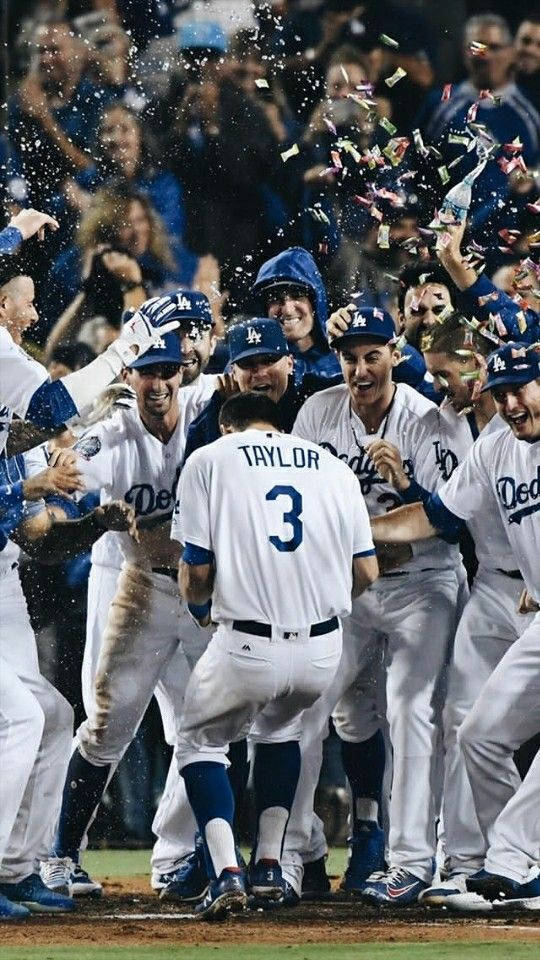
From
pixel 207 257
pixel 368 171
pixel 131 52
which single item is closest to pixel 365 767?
pixel 207 257

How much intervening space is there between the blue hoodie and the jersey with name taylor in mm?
645

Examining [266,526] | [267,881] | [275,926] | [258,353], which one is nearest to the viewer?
[275,926]

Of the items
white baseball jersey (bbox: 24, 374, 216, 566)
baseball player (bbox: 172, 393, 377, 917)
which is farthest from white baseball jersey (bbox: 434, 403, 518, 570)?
white baseball jersey (bbox: 24, 374, 216, 566)

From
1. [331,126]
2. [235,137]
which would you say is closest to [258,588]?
[331,126]

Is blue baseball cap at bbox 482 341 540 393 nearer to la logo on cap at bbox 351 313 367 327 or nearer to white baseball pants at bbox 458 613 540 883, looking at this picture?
la logo on cap at bbox 351 313 367 327

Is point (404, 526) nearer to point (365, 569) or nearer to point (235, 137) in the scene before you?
point (365, 569)

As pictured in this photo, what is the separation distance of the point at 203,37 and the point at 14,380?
5.01 meters

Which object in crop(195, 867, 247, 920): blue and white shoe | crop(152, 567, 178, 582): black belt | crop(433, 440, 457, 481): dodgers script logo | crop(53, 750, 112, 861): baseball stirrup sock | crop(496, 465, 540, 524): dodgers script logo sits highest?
crop(496, 465, 540, 524): dodgers script logo

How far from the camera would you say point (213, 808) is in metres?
4.59

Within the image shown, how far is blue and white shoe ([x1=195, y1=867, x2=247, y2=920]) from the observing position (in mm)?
4477

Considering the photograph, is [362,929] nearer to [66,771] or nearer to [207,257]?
[66,771]

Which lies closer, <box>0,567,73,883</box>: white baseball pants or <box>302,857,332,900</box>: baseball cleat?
<box>0,567,73,883</box>: white baseball pants

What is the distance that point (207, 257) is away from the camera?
8414 millimetres

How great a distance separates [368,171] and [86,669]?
4.19 metres
